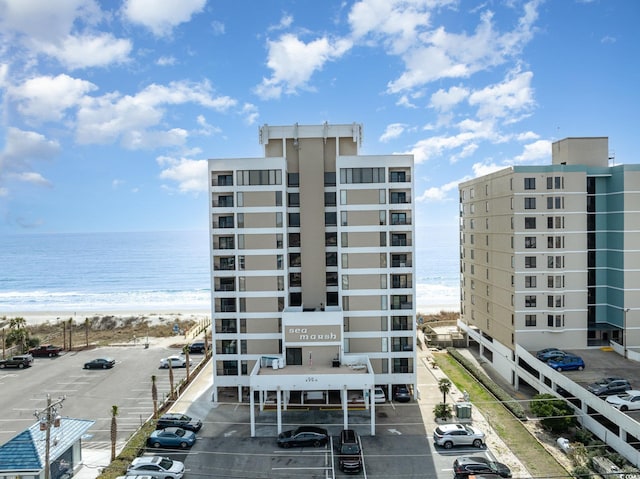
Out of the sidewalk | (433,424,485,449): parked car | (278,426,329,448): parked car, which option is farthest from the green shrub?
(278,426,329,448): parked car

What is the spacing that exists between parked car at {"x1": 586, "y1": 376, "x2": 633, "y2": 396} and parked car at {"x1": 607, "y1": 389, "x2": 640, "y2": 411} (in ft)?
3.66

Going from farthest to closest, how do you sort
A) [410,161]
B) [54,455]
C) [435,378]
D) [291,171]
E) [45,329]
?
1. [45,329]
2. [435,378]
3. [291,171]
4. [410,161]
5. [54,455]

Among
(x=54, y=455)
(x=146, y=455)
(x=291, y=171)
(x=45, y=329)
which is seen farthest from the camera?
(x=45, y=329)

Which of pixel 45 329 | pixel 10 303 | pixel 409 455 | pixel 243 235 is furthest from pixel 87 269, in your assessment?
pixel 409 455

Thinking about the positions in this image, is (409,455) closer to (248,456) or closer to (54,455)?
(248,456)

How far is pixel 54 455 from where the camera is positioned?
24.6 m

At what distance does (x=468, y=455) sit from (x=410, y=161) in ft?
76.0

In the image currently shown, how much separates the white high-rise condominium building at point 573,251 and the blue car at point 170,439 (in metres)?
30.4

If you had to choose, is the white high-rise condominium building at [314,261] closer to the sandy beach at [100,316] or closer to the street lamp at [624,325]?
the street lamp at [624,325]

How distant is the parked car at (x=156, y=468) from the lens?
25.8m

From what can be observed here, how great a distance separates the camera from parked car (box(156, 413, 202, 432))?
32.3m

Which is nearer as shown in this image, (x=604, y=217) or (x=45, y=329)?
(x=604, y=217)

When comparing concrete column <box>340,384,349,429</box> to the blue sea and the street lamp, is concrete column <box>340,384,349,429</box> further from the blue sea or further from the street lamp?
the blue sea

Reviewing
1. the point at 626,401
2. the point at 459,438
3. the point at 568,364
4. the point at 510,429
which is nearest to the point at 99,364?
the point at 459,438
